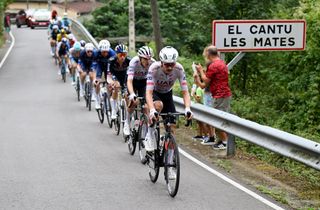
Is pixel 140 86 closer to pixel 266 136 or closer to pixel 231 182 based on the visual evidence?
pixel 266 136

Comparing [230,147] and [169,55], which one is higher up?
[169,55]

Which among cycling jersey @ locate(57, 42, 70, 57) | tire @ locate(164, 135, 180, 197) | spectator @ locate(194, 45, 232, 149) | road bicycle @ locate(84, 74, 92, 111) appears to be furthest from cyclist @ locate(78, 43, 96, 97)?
cycling jersey @ locate(57, 42, 70, 57)

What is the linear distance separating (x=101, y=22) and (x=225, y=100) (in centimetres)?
3284

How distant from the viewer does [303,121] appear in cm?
1775

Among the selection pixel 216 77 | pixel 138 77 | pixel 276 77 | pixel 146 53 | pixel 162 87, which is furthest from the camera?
pixel 276 77

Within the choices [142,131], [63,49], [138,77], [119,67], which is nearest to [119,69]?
[119,67]

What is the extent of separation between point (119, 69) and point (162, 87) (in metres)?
3.69

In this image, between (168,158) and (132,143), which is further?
(132,143)

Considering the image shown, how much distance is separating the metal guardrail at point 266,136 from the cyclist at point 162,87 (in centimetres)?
137

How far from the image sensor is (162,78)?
368 inches

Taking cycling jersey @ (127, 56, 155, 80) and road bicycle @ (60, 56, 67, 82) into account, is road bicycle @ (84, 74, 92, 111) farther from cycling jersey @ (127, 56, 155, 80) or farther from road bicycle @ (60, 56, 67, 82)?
road bicycle @ (60, 56, 67, 82)

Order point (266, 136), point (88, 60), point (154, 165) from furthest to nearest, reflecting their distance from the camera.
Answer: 1. point (88, 60)
2. point (266, 136)
3. point (154, 165)

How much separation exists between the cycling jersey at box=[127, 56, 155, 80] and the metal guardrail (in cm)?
138

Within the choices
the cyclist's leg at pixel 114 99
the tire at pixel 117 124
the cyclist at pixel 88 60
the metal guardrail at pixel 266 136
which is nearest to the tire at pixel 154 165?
the metal guardrail at pixel 266 136
